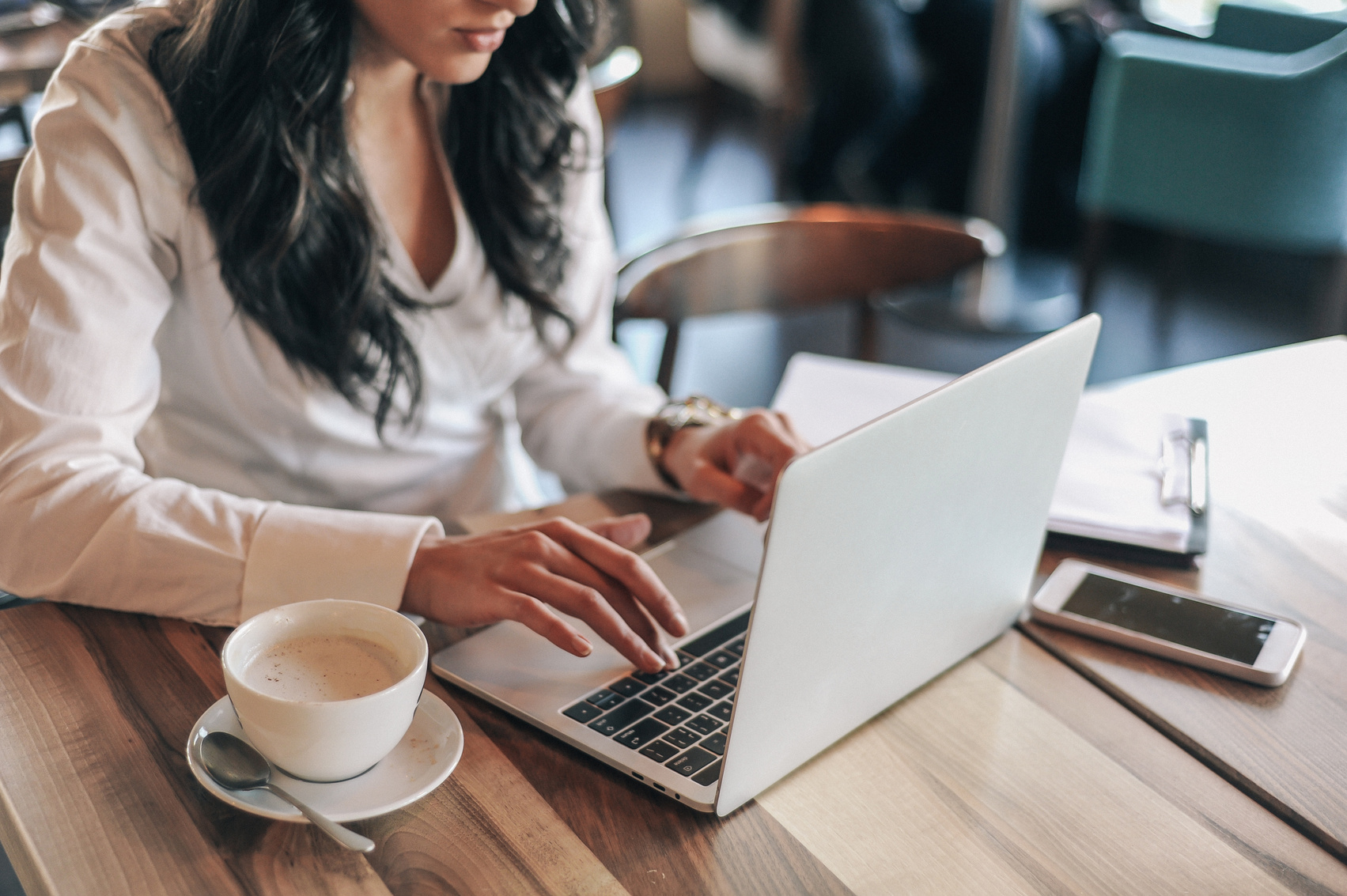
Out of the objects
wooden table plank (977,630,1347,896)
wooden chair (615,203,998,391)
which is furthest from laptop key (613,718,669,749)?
wooden chair (615,203,998,391)

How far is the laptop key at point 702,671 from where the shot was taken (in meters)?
0.76

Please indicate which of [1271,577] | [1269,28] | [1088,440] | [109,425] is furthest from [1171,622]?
[1269,28]

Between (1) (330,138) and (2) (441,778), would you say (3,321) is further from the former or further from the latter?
(2) (441,778)

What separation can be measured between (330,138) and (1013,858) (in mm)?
773

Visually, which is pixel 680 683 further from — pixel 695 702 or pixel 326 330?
pixel 326 330

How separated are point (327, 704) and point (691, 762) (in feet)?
0.72

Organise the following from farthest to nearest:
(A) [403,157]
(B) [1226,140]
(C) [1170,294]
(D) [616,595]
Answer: (C) [1170,294] → (B) [1226,140] → (A) [403,157] → (D) [616,595]

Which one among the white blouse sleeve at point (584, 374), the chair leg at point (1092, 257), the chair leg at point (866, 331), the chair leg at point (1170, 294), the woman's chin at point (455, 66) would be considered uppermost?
the woman's chin at point (455, 66)

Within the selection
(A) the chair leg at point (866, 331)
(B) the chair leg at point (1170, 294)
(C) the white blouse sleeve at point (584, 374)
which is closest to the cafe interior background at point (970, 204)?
(B) the chair leg at point (1170, 294)

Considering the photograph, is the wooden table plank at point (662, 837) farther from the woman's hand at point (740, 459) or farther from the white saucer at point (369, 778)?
the woman's hand at point (740, 459)

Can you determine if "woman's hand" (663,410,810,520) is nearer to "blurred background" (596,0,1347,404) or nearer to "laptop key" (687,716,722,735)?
"laptop key" (687,716,722,735)

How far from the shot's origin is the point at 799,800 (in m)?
0.67

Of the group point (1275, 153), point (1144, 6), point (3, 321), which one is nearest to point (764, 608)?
point (3, 321)

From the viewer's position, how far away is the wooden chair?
1464 millimetres
